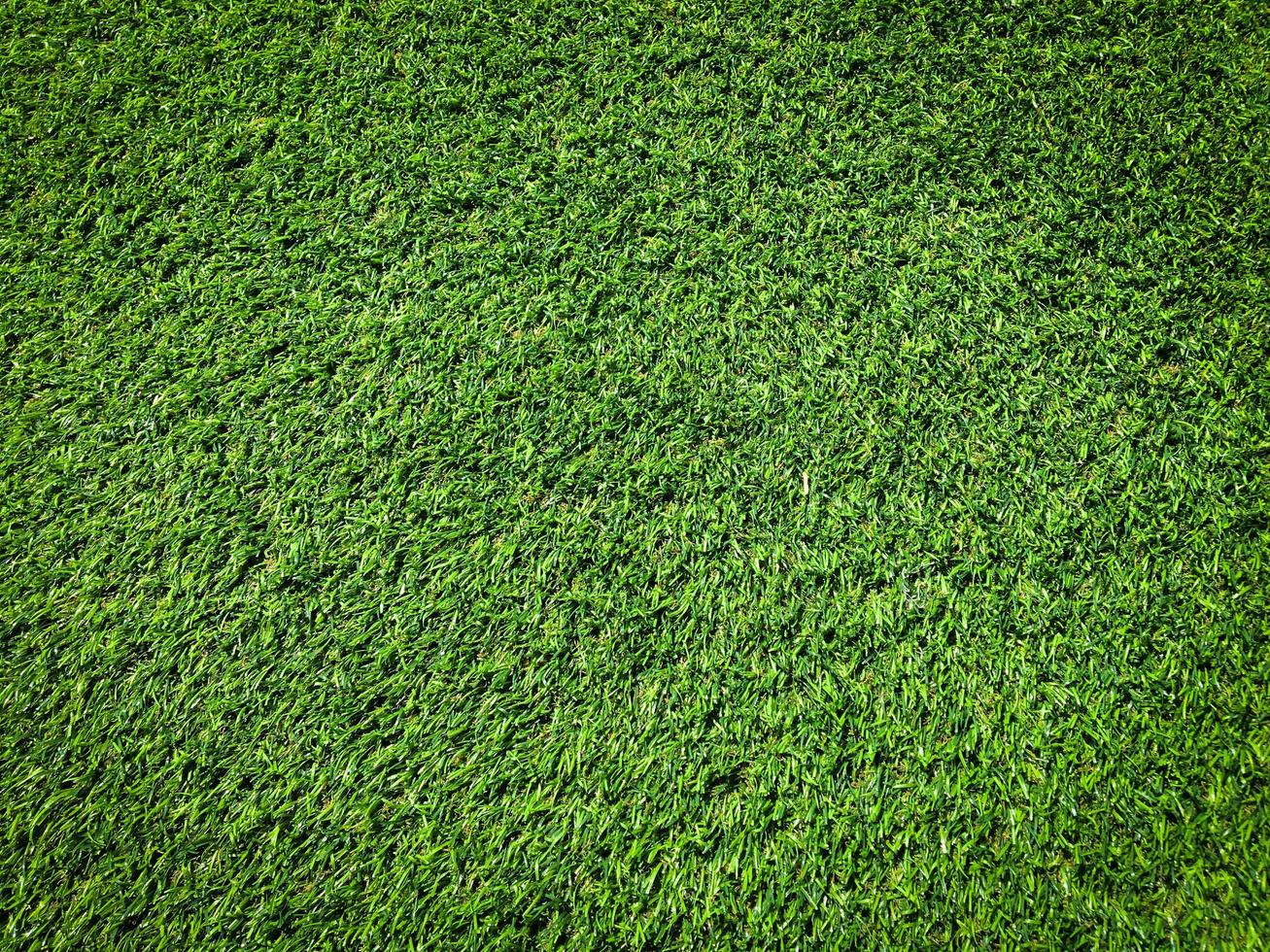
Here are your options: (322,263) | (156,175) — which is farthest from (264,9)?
(322,263)

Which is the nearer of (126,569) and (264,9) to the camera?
(126,569)

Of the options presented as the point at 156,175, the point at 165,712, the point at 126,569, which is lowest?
the point at 165,712

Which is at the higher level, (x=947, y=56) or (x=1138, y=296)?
(x=947, y=56)

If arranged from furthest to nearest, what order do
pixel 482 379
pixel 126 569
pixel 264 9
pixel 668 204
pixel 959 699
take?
pixel 264 9 → pixel 668 204 → pixel 482 379 → pixel 126 569 → pixel 959 699

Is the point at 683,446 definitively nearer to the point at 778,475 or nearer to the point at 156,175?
the point at 778,475

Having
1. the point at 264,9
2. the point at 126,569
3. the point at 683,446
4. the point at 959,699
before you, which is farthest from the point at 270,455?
the point at 959,699

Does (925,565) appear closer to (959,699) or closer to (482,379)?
(959,699)

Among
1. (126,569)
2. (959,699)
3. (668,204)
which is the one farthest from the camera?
(668,204)
